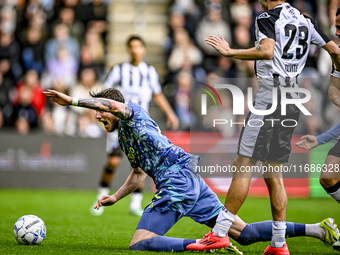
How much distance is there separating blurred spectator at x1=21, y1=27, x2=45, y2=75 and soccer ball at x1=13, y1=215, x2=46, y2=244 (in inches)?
360

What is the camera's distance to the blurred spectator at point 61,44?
1354 cm

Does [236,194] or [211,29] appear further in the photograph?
[211,29]

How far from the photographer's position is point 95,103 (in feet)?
13.2

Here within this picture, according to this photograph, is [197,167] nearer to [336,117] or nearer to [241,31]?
[336,117]

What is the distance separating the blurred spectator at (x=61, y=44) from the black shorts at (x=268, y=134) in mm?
10015

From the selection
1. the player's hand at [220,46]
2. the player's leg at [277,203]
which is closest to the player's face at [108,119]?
the player's hand at [220,46]

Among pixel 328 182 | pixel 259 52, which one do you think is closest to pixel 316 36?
pixel 259 52

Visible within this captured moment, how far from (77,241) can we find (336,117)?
4.25 meters

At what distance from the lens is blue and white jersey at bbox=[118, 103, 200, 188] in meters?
4.48

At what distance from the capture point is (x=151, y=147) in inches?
178

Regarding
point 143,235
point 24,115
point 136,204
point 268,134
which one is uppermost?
point 268,134

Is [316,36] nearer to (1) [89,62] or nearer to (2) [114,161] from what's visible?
(2) [114,161]

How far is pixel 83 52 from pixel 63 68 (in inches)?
28.1

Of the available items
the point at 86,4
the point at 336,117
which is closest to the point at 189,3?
the point at 86,4
